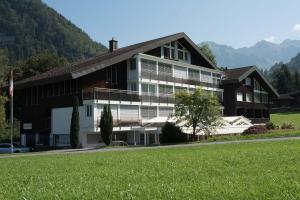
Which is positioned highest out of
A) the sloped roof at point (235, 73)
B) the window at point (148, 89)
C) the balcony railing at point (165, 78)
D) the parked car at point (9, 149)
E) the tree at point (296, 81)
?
the tree at point (296, 81)

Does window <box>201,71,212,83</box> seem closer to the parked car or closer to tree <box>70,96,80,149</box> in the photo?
tree <box>70,96,80,149</box>

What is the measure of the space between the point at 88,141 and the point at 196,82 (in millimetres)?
19638

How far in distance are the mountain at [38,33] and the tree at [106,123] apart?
103 meters

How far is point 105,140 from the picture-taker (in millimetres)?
42562

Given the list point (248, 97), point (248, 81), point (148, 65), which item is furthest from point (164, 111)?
point (248, 81)

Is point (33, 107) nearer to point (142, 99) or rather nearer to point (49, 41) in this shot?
point (142, 99)

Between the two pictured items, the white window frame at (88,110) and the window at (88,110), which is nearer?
the white window frame at (88,110)

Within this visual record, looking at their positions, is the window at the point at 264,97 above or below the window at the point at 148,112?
above

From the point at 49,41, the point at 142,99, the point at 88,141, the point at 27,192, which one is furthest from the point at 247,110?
the point at 49,41

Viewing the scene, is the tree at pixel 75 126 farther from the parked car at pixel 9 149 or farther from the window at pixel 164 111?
the window at pixel 164 111

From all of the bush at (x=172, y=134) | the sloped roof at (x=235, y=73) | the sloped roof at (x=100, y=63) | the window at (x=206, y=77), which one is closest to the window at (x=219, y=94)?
the window at (x=206, y=77)

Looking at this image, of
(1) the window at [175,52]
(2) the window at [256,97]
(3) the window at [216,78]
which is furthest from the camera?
(2) the window at [256,97]

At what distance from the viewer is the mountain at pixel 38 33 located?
507 ft

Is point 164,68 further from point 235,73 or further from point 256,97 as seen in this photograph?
point 256,97
